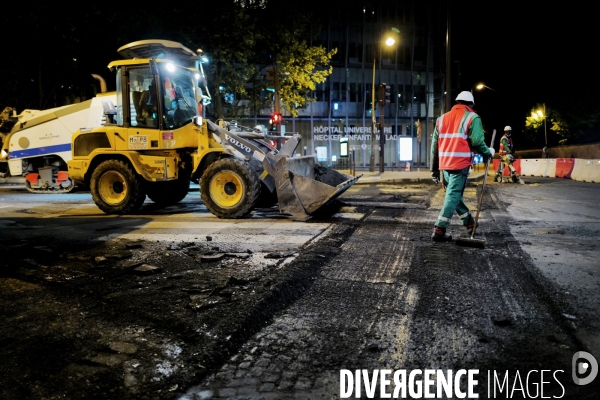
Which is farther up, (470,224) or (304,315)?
(470,224)

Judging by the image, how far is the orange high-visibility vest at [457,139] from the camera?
638cm

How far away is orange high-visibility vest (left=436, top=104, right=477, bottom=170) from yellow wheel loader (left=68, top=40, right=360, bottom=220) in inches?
99.7

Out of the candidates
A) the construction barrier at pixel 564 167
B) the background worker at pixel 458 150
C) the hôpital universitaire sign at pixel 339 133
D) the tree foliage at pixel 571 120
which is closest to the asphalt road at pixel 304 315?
the background worker at pixel 458 150

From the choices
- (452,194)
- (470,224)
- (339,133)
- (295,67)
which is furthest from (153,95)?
(339,133)

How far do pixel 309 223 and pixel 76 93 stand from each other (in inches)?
936

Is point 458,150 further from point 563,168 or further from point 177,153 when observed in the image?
point 563,168

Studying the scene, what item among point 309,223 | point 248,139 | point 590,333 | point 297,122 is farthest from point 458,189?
point 297,122

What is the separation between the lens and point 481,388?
2.60 metres

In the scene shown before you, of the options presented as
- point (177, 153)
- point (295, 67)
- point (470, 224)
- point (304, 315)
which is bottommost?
point (304, 315)

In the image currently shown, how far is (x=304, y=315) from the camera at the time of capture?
372cm

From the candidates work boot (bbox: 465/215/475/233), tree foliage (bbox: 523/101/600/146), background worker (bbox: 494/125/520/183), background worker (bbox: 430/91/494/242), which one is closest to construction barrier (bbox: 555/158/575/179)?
background worker (bbox: 494/125/520/183)

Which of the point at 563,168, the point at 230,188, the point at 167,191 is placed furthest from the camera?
the point at 563,168

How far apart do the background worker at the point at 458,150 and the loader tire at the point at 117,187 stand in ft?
20.8

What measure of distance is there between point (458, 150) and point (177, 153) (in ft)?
19.1
